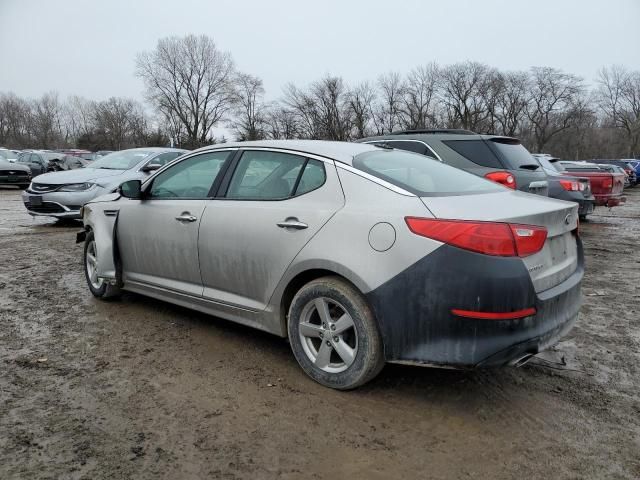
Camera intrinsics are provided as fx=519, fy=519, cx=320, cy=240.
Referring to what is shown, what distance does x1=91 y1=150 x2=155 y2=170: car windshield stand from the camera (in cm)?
1039

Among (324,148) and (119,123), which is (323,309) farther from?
(119,123)

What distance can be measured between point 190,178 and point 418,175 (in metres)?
1.91

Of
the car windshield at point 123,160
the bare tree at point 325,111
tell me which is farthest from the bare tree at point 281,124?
the car windshield at point 123,160

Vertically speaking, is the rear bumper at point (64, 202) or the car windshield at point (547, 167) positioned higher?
the car windshield at point (547, 167)

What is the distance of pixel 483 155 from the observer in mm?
6879

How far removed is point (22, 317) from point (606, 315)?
5315 millimetres

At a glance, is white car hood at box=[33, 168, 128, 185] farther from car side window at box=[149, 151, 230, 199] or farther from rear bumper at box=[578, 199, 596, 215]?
rear bumper at box=[578, 199, 596, 215]

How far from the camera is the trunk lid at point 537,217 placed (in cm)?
281

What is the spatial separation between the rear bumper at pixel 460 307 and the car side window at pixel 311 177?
0.89 meters

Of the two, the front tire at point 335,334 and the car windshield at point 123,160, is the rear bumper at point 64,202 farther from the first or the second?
the front tire at point 335,334

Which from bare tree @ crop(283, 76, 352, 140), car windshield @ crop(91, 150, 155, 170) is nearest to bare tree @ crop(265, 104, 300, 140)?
bare tree @ crop(283, 76, 352, 140)

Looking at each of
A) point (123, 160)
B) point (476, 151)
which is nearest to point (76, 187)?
point (123, 160)

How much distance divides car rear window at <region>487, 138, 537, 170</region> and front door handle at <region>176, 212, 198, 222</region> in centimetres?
454

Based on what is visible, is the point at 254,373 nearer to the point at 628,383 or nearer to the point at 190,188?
the point at 190,188
